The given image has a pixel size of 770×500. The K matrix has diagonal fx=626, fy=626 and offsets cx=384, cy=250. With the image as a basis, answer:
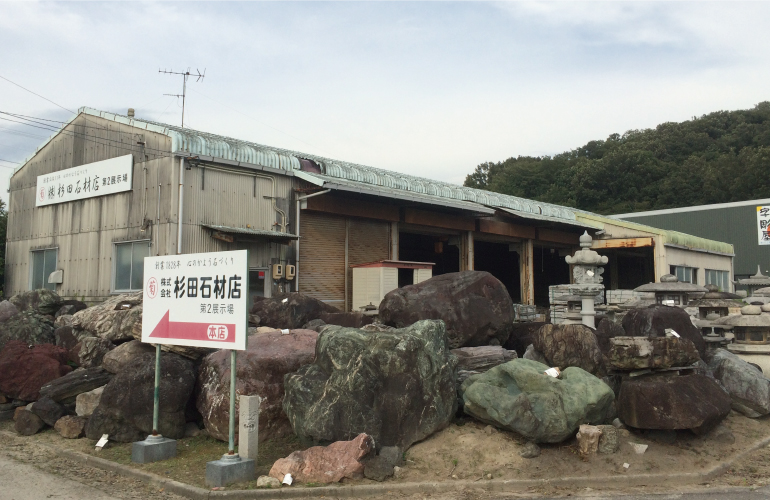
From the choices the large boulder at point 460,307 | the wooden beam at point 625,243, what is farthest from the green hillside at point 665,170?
the large boulder at point 460,307

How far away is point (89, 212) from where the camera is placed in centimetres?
1766

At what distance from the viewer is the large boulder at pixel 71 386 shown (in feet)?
32.8

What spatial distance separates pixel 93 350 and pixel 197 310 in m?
5.13

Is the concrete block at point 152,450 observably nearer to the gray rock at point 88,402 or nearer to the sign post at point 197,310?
the sign post at point 197,310

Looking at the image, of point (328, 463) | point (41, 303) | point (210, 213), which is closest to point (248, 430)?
point (328, 463)

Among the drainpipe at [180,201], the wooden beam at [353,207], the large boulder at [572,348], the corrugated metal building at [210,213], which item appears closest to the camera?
the large boulder at [572,348]

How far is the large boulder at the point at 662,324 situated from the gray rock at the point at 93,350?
31.5ft

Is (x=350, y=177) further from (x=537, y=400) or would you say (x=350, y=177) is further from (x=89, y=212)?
(x=537, y=400)

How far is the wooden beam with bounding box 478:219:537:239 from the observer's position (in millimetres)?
23172

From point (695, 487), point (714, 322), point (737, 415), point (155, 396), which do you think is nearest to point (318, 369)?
point (155, 396)

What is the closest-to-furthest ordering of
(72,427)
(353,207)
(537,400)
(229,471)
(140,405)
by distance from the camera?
1. (229,471)
2. (537,400)
3. (140,405)
4. (72,427)
5. (353,207)

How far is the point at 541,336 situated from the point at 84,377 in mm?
7405

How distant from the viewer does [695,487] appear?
23.0 feet

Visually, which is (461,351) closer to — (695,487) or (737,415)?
(695,487)
